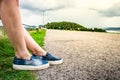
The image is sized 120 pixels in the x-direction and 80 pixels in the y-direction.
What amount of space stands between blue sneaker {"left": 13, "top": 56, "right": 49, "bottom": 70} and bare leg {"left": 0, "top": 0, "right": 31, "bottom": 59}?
0.16 metres

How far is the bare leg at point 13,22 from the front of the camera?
3.77 meters

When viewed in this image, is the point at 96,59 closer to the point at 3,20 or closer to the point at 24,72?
the point at 24,72

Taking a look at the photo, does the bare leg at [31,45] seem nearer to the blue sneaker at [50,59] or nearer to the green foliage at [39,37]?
the blue sneaker at [50,59]

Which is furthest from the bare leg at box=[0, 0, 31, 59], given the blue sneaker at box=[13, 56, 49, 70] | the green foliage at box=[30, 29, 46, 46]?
the green foliage at box=[30, 29, 46, 46]

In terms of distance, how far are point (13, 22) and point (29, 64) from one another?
607mm

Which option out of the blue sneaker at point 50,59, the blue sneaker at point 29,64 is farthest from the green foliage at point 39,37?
the blue sneaker at point 29,64

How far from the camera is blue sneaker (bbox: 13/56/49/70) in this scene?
4070mm

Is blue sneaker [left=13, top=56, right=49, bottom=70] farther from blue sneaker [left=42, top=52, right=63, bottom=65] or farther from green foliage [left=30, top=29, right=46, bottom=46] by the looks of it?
green foliage [left=30, top=29, right=46, bottom=46]

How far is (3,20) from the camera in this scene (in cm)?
386

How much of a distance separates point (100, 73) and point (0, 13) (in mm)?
1441

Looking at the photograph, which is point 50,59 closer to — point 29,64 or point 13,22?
point 29,64

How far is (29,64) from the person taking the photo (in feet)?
13.4

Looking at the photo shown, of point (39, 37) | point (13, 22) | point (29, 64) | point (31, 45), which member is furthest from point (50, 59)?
point (39, 37)

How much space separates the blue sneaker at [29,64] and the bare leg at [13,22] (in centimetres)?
16
